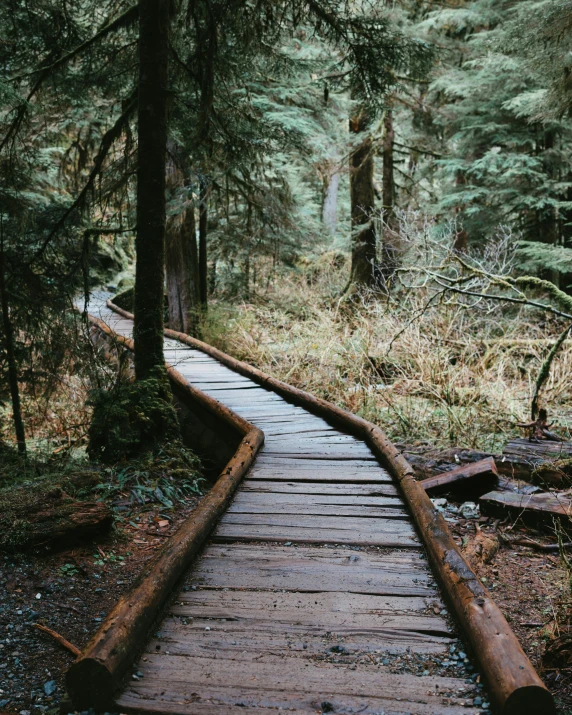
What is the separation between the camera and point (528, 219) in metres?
13.1

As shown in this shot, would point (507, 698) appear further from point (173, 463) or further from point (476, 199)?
point (476, 199)

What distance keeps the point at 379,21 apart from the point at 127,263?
20257 mm

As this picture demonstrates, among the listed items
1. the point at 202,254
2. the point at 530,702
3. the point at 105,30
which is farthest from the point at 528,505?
the point at 202,254

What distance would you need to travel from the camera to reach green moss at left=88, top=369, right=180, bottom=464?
5566 mm

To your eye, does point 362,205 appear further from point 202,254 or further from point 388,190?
point 202,254

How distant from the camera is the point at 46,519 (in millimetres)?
3971


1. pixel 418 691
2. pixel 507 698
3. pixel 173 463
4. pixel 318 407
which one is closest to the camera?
pixel 507 698

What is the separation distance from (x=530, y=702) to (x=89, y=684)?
165 centimetres

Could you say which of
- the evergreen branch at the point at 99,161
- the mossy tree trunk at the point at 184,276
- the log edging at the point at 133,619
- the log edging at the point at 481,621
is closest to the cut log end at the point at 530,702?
the log edging at the point at 481,621

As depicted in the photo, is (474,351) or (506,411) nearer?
(506,411)

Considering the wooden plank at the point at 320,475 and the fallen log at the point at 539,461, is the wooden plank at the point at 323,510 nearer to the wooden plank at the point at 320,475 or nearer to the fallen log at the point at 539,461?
the wooden plank at the point at 320,475

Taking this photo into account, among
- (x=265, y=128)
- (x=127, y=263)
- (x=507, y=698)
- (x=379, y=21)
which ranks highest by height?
(x=379, y=21)

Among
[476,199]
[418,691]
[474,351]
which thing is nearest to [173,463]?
[418,691]

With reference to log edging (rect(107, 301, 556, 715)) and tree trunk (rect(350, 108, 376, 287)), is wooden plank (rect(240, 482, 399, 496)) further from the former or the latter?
tree trunk (rect(350, 108, 376, 287))
